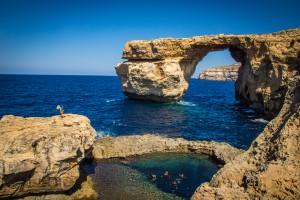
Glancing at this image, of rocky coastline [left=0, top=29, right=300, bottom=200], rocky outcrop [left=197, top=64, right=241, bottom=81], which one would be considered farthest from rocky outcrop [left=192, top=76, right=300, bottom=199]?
rocky outcrop [left=197, top=64, right=241, bottom=81]

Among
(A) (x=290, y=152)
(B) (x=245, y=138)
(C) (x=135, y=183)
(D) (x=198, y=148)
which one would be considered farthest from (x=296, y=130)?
(B) (x=245, y=138)

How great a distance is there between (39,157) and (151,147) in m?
10.7

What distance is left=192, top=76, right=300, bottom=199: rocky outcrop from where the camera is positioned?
536cm

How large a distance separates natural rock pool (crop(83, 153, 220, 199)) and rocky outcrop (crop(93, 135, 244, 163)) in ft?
2.08

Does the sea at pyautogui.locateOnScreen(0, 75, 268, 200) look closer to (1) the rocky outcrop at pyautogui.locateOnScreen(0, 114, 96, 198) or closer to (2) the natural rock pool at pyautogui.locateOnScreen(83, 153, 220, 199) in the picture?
(2) the natural rock pool at pyautogui.locateOnScreen(83, 153, 220, 199)

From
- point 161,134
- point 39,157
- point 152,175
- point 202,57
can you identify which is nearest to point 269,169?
point 39,157

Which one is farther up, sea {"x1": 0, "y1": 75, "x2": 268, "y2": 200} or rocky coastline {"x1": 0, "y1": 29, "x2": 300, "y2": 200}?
rocky coastline {"x1": 0, "y1": 29, "x2": 300, "y2": 200}

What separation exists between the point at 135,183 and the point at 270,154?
Answer: 10.1 meters

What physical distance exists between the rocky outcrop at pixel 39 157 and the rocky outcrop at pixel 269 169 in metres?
7.90

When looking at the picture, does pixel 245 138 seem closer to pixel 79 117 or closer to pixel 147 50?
pixel 79 117

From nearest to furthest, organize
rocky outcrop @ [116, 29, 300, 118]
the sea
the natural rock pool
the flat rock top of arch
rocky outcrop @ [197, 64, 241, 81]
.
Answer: the natural rock pool, the sea, rocky outcrop @ [116, 29, 300, 118], the flat rock top of arch, rocky outcrop @ [197, 64, 241, 81]

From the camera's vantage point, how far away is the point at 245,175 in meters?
6.17

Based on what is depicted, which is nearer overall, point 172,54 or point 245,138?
point 245,138

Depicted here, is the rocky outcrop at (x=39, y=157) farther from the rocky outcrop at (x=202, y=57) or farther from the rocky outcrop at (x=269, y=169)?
the rocky outcrop at (x=202, y=57)
